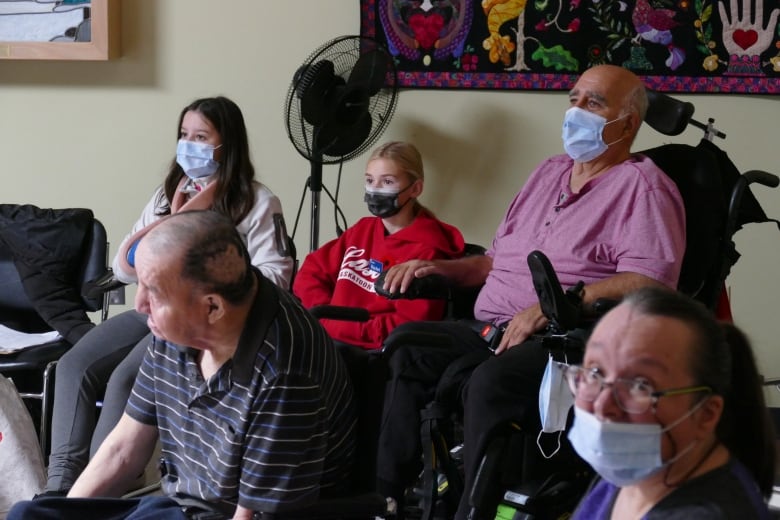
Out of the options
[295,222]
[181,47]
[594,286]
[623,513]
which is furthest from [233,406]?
[181,47]

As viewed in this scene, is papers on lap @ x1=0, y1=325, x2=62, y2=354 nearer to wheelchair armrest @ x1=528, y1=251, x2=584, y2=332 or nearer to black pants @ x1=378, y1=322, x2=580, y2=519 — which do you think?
black pants @ x1=378, y1=322, x2=580, y2=519

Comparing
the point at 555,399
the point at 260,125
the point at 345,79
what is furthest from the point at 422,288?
the point at 260,125

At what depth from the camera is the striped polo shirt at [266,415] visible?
6.15 ft

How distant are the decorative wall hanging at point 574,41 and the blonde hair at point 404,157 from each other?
576 millimetres

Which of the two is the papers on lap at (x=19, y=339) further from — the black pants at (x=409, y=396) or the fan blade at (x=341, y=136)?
the black pants at (x=409, y=396)

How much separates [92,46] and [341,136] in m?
1.05

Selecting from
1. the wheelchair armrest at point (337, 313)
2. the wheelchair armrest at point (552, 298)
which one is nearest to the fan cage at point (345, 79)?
the wheelchair armrest at point (337, 313)

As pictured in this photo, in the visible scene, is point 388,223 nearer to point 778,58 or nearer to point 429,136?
point 429,136

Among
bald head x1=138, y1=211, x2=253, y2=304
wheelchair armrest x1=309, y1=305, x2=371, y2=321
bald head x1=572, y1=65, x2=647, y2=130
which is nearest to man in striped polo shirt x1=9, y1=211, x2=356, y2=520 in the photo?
bald head x1=138, y1=211, x2=253, y2=304

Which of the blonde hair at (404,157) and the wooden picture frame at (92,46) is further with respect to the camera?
the wooden picture frame at (92,46)

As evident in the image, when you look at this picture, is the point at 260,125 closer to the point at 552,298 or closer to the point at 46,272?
the point at 46,272

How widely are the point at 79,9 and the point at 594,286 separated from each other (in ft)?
7.85

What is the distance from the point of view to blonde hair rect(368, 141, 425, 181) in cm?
330

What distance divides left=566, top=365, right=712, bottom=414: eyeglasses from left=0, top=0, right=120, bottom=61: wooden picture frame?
10.0 feet
